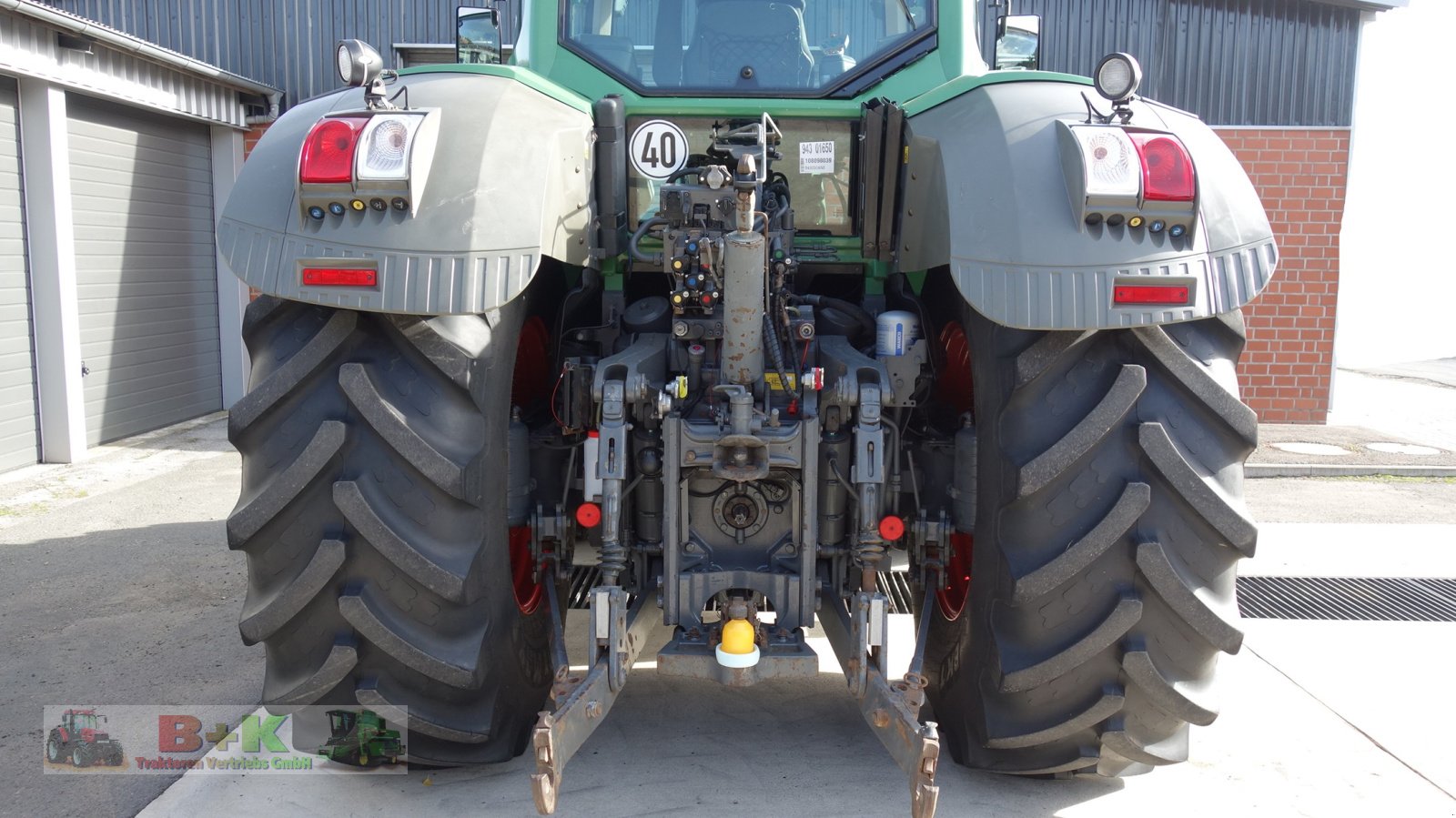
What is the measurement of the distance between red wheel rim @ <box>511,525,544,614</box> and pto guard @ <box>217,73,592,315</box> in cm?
87

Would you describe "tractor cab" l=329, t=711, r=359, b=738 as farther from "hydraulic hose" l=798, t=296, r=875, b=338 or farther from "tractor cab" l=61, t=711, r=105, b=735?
"hydraulic hose" l=798, t=296, r=875, b=338

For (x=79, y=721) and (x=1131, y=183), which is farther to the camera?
(x=79, y=721)

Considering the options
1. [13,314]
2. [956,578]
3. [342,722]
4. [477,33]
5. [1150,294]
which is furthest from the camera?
[13,314]

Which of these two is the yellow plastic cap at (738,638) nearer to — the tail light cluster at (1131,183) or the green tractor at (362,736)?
the green tractor at (362,736)

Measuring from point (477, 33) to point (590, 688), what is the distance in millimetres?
2954

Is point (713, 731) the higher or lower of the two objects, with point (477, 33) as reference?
lower

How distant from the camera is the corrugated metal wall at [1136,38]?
10.8 metres

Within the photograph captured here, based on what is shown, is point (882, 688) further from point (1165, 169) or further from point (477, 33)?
point (477, 33)

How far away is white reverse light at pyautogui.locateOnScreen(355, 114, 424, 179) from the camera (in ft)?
8.46

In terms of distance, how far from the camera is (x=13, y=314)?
810 centimetres

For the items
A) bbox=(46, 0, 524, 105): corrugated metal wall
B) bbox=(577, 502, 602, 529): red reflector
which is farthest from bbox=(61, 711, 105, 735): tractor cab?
bbox=(46, 0, 524, 105): corrugated metal wall

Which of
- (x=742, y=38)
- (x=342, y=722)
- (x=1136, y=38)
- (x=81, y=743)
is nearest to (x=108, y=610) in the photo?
(x=81, y=743)

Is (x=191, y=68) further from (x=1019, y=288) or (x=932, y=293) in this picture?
(x=1019, y=288)

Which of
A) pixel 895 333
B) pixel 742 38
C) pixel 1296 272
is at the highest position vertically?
pixel 742 38
